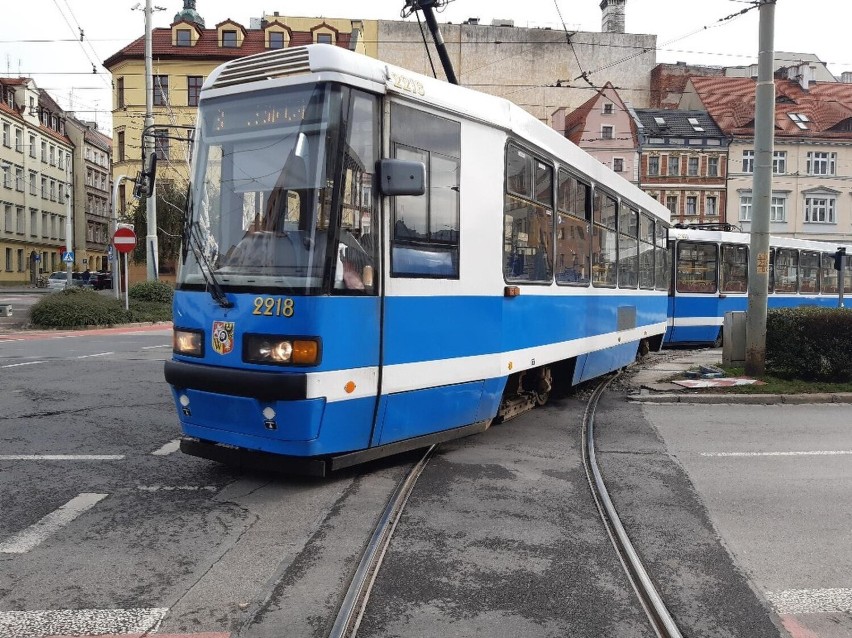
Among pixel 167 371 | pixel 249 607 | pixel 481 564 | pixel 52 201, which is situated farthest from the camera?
pixel 52 201

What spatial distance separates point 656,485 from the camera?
6.22m

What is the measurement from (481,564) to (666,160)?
171 feet

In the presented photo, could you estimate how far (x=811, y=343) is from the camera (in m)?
11.7

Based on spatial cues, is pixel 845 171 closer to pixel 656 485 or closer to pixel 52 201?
pixel 656 485

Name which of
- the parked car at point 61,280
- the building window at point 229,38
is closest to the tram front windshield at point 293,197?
the parked car at point 61,280

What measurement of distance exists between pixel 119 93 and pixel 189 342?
2040 inches

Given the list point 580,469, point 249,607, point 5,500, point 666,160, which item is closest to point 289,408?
point 249,607

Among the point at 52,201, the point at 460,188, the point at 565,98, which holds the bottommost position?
the point at 460,188

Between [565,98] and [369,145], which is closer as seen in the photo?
[369,145]

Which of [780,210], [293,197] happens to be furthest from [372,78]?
[780,210]

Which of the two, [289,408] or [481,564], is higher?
[289,408]

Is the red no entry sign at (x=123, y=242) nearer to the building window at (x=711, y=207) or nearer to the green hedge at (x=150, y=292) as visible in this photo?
the green hedge at (x=150, y=292)

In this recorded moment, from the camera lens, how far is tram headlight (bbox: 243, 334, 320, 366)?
17.1ft

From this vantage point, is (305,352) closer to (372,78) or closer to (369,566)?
(369,566)
